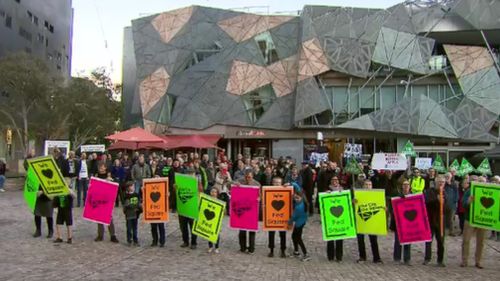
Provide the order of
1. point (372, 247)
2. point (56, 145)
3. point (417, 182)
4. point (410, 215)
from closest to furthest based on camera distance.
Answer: point (410, 215), point (372, 247), point (417, 182), point (56, 145)

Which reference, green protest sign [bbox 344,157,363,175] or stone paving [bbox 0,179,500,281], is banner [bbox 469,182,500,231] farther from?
green protest sign [bbox 344,157,363,175]

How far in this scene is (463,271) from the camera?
9.96 m

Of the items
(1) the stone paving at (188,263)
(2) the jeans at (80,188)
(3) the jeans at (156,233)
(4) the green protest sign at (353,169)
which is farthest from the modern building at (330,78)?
(3) the jeans at (156,233)

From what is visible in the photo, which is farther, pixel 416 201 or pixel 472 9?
pixel 472 9

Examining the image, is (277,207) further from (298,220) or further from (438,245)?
(438,245)

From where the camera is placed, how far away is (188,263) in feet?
32.8

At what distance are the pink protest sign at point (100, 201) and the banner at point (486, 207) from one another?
7.62m

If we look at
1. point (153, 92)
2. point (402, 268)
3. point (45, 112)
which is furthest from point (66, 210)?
point (153, 92)

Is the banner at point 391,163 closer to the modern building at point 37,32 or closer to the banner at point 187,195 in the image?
the banner at point 187,195

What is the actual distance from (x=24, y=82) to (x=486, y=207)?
29.7 meters

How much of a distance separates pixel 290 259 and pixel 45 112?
29.7 metres

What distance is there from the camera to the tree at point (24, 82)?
1278 inches

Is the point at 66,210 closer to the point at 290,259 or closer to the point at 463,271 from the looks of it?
the point at 290,259

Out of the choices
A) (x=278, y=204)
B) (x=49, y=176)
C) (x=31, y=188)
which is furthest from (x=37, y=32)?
(x=278, y=204)
